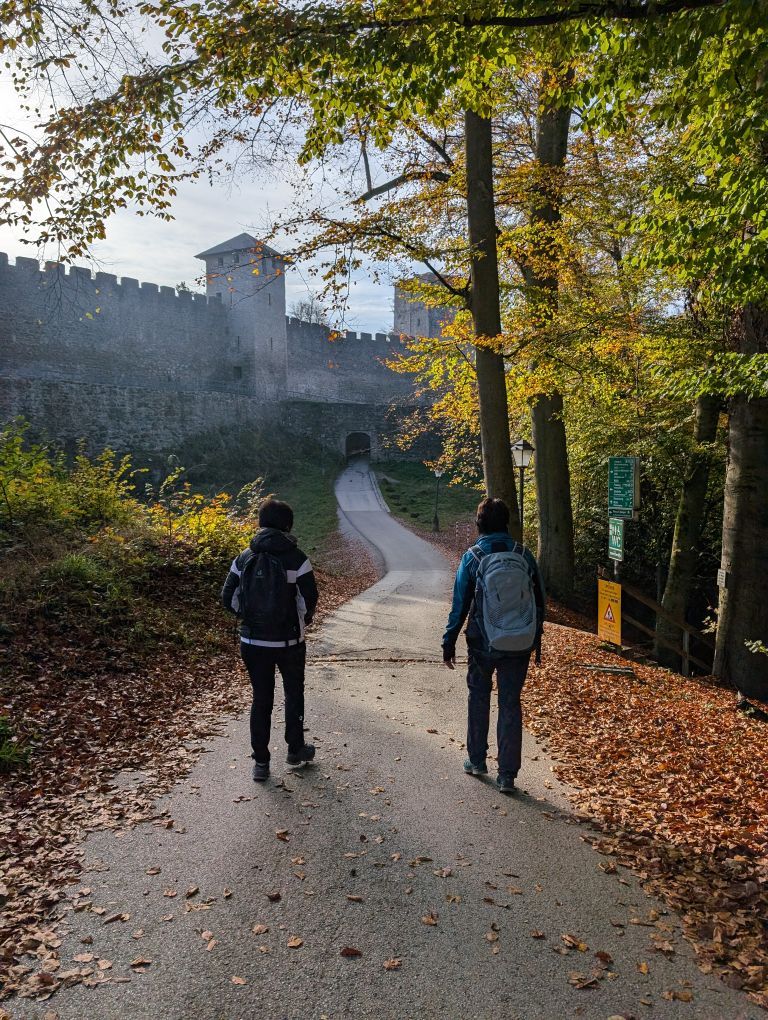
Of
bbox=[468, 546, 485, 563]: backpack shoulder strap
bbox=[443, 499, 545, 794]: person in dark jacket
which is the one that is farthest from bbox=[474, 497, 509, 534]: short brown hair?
bbox=[468, 546, 485, 563]: backpack shoulder strap

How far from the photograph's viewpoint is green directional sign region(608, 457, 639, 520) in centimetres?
852

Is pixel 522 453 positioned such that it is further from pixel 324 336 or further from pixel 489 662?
pixel 324 336

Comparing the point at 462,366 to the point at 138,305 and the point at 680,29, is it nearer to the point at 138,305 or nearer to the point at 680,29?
the point at 680,29

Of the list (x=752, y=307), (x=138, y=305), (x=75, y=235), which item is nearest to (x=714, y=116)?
(x=752, y=307)

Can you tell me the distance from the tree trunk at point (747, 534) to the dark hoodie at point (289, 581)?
6.34m

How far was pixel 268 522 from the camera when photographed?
418 cm

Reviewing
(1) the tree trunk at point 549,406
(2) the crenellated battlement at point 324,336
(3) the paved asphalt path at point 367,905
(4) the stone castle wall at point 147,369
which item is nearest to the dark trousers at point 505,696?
(3) the paved asphalt path at point 367,905

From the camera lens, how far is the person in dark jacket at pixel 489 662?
4.09m

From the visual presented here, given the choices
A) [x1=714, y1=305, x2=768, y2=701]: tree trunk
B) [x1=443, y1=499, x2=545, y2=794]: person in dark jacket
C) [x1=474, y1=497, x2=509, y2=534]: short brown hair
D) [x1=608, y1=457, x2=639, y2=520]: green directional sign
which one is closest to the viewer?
[x1=443, y1=499, x2=545, y2=794]: person in dark jacket

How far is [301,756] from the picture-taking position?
14.5 feet

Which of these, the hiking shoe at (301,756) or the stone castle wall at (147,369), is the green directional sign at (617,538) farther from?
the stone castle wall at (147,369)

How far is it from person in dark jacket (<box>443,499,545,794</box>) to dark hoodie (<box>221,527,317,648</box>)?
898 mm

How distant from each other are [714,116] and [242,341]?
33789 millimetres

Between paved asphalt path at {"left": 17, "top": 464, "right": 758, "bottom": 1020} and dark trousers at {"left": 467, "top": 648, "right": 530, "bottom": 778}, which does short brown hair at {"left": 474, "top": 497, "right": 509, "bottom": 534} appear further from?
paved asphalt path at {"left": 17, "top": 464, "right": 758, "bottom": 1020}
